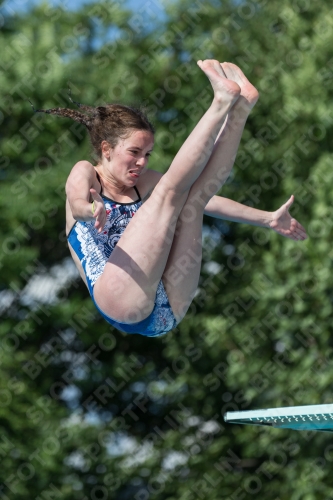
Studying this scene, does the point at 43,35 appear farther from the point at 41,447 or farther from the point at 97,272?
the point at 97,272

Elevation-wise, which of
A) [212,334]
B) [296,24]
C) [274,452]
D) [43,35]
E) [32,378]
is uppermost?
[43,35]

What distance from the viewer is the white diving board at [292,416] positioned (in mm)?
3068

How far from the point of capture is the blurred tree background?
6609mm

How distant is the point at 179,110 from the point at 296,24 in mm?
1153

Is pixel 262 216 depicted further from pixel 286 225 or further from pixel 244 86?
pixel 244 86

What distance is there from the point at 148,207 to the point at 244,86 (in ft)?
1.89

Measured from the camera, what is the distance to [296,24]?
22.9 ft

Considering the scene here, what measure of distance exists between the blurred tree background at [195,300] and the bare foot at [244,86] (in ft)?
10.3

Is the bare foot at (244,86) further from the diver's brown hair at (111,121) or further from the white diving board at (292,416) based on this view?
the white diving board at (292,416)

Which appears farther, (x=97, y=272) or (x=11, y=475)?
(x=11, y=475)

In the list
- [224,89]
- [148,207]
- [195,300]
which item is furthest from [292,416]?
[195,300]

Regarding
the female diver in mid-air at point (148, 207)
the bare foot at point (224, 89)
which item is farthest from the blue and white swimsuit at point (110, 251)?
the bare foot at point (224, 89)

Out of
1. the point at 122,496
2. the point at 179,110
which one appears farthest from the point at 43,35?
the point at 122,496

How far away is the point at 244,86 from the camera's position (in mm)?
3318
